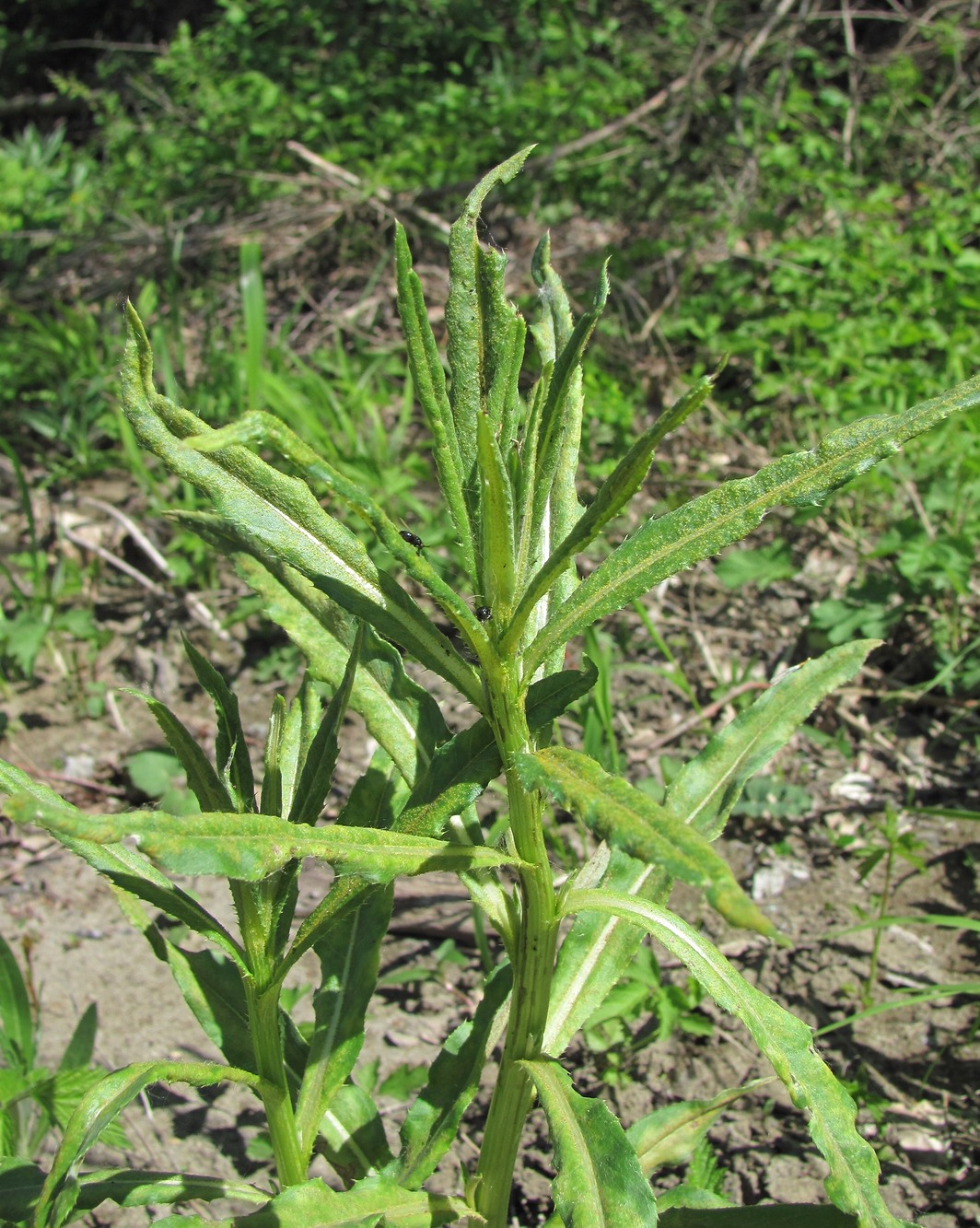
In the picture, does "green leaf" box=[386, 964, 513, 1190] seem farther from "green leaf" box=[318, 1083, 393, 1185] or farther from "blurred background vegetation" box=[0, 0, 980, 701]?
"blurred background vegetation" box=[0, 0, 980, 701]

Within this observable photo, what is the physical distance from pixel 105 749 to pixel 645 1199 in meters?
2.51

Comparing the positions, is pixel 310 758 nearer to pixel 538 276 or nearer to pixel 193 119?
pixel 538 276

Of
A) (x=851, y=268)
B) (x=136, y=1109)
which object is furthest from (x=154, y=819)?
(x=851, y=268)

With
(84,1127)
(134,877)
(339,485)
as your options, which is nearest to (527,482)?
(339,485)

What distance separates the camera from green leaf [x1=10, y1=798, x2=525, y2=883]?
936 millimetres

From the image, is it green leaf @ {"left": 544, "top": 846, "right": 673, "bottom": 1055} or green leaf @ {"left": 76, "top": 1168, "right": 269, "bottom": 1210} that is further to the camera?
green leaf @ {"left": 544, "top": 846, "right": 673, "bottom": 1055}

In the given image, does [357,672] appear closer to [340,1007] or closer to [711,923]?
[340,1007]

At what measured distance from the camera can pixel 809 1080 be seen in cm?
109

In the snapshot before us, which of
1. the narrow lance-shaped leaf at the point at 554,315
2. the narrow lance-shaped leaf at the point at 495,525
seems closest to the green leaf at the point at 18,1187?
the narrow lance-shaped leaf at the point at 495,525

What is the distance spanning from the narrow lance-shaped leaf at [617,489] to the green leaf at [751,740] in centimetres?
53

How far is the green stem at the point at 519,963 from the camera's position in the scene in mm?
1207

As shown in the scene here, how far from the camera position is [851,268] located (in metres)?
4.29

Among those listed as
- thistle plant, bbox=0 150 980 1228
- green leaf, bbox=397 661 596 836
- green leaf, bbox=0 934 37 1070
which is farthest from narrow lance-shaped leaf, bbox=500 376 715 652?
green leaf, bbox=0 934 37 1070

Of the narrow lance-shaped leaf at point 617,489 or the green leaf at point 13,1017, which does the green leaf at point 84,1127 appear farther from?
the green leaf at point 13,1017
